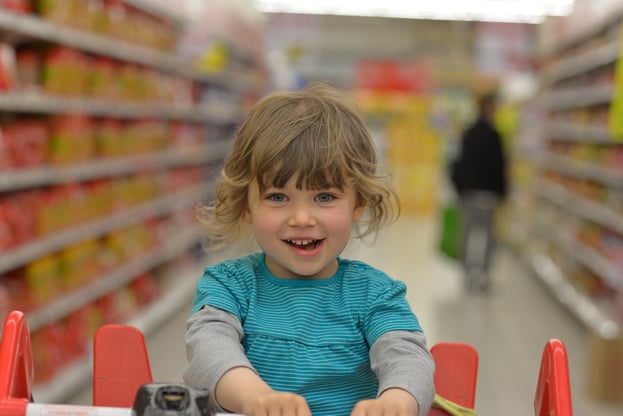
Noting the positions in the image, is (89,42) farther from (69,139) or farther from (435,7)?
(435,7)

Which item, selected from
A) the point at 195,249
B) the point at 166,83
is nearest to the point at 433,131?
the point at 195,249

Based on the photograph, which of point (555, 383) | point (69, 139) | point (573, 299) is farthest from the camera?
point (573, 299)

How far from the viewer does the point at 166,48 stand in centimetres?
612

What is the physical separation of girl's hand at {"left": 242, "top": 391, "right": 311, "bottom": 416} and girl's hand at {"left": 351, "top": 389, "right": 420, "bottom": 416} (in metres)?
0.09

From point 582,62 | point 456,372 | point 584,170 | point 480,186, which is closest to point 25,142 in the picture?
point 456,372

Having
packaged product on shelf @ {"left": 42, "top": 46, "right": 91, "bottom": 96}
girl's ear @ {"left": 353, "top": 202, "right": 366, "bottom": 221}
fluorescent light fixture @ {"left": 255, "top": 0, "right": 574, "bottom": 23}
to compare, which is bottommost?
girl's ear @ {"left": 353, "top": 202, "right": 366, "bottom": 221}

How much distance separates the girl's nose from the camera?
1.47 m

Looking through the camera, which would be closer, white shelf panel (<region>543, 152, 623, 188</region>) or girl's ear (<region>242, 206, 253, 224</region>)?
girl's ear (<region>242, 206, 253, 224</region>)

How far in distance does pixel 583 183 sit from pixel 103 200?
13.8 feet

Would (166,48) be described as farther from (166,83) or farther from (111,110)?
(111,110)

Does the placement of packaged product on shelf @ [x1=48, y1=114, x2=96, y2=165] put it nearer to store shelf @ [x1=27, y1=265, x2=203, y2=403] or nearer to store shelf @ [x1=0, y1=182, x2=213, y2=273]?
store shelf @ [x1=0, y1=182, x2=213, y2=273]

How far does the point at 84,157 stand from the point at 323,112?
10.3 feet

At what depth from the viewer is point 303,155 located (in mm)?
1478

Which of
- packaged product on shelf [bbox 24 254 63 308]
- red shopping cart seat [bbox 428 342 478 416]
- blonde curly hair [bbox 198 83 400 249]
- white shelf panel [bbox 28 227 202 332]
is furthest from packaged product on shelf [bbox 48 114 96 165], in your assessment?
red shopping cart seat [bbox 428 342 478 416]
